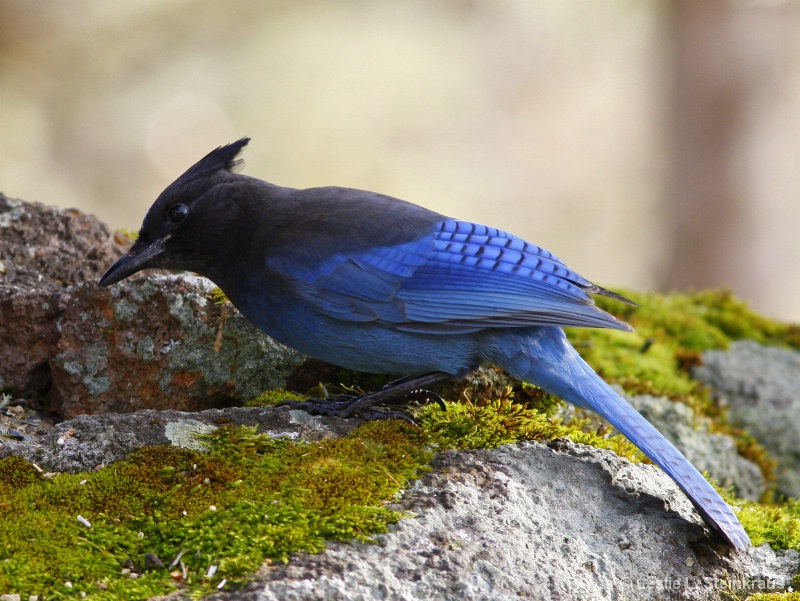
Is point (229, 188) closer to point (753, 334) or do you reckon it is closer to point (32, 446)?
point (32, 446)

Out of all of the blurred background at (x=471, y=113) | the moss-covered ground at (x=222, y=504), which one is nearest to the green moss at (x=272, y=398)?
the moss-covered ground at (x=222, y=504)

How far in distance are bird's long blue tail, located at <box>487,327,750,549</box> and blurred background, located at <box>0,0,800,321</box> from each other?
6744 mm

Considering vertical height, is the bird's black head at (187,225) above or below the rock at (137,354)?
above

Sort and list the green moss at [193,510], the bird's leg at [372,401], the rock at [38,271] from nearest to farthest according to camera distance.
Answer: the green moss at [193,510]
the bird's leg at [372,401]
the rock at [38,271]

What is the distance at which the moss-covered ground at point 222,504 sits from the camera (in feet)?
8.68

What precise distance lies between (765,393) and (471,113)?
29.8 feet

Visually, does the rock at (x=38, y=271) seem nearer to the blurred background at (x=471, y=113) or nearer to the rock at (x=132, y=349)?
the rock at (x=132, y=349)

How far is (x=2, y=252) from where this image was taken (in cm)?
439

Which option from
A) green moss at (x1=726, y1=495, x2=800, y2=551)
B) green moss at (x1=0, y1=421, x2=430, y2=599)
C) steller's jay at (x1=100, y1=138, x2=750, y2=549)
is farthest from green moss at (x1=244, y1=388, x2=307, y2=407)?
green moss at (x1=726, y1=495, x2=800, y2=551)

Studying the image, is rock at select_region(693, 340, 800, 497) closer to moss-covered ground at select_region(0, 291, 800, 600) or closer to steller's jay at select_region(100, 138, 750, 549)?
moss-covered ground at select_region(0, 291, 800, 600)

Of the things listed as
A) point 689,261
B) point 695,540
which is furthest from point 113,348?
point 689,261

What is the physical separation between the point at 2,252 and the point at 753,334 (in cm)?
472

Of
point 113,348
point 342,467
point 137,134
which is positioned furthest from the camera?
point 137,134

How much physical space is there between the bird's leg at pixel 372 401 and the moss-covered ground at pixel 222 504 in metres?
0.15
